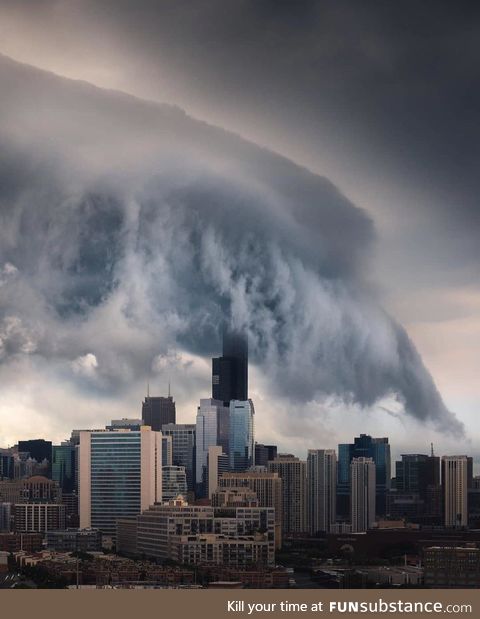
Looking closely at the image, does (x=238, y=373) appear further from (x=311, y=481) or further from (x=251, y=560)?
(x=251, y=560)

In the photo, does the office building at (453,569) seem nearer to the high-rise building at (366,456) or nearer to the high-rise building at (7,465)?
the high-rise building at (366,456)

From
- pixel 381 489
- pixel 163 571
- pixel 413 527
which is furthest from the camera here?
pixel 381 489

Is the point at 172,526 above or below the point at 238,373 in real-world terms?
below

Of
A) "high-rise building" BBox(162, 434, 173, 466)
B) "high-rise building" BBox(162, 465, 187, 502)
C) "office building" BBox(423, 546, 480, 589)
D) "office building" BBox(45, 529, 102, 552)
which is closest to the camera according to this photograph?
"office building" BBox(423, 546, 480, 589)

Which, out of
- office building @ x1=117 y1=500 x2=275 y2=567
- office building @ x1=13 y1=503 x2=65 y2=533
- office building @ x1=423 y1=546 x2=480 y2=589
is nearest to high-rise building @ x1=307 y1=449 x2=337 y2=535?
office building @ x1=13 y1=503 x2=65 y2=533

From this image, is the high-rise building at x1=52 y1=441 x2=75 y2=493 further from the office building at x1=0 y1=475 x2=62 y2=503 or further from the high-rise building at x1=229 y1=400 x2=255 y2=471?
the high-rise building at x1=229 y1=400 x2=255 y2=471

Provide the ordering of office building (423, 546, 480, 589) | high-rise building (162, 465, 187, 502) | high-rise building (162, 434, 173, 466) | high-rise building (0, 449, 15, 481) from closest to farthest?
office building (423, 546, 480, 589)
high-rise building (162, 465, 187, 502)
high-rise building (162, 434, 173, 466)
high-rise building (0, 449, 15, 481)

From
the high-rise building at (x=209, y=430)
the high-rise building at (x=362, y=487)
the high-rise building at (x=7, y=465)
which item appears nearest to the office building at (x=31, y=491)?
the high-rise building at (x=7, y=465)
